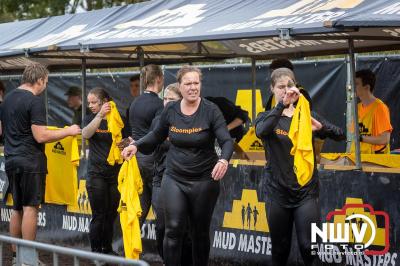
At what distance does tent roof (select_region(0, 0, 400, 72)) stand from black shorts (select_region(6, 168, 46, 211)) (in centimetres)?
176

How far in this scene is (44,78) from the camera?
31.2ft

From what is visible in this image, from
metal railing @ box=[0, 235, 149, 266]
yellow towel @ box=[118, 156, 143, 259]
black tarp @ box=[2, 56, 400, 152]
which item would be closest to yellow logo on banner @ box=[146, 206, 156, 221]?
yellow towel @ box=[118, 156, 143, 259]

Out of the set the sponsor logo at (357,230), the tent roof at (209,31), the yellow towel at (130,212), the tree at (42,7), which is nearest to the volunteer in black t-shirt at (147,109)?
the tent roof at (209,31)

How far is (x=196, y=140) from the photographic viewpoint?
25.6ft

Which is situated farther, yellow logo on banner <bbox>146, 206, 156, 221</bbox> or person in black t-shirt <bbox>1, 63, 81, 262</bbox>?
yellow logo on banner <bbox>146, 206, 156, 221</bbox>

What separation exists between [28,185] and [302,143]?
327 centimetres

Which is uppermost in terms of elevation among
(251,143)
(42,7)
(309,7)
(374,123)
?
(42,7)

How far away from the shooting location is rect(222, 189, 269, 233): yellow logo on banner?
948cm

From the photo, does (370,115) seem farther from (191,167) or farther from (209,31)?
(191,167)

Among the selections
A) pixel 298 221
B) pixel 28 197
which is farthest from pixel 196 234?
pixel 28 197

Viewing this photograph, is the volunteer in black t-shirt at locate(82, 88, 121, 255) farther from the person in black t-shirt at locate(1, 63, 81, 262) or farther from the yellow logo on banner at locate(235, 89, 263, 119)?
the yellow logo on banner at locate(235, 89, 263, 119)

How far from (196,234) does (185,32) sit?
2.61 m

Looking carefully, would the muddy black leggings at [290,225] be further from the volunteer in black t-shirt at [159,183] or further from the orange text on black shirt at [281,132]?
the volunteer in black t-shirt at [159,183]

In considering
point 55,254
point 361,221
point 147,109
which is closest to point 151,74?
point 147,109
